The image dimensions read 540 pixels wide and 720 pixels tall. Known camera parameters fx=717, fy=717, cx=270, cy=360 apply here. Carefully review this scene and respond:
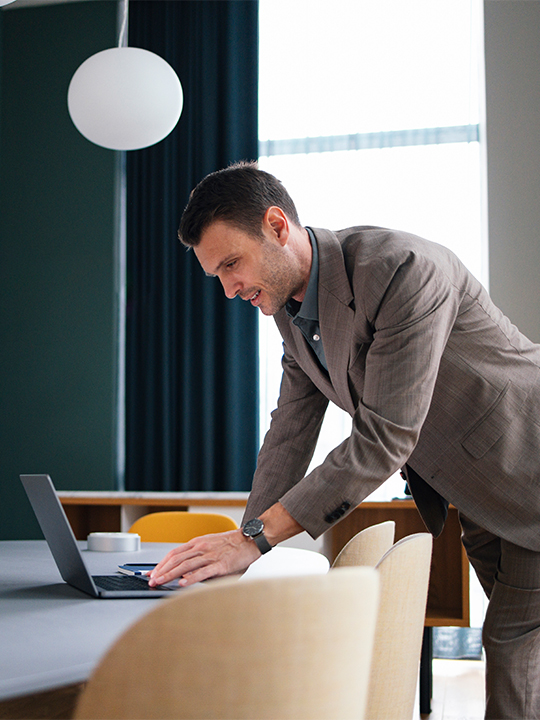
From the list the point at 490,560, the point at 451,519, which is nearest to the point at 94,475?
the point at 451,519

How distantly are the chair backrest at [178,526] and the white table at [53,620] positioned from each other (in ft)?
3.18

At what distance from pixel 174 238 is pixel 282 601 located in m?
3.89

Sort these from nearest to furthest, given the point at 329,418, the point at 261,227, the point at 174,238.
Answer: the point at 261,227 → the point at 329,418 → the point at 174,238

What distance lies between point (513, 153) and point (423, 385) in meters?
3.06

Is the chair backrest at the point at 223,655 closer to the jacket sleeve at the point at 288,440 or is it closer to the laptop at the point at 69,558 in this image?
the laptop at the point at 69,558

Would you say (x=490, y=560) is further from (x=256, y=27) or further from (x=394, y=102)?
(x=256, y=27)

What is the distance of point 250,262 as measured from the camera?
1507mm

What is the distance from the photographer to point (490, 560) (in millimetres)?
1601

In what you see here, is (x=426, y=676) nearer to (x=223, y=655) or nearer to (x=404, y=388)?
(x=404, y=388)

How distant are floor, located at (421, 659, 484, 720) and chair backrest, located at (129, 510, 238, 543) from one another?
1.14m

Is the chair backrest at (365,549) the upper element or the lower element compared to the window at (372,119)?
lower

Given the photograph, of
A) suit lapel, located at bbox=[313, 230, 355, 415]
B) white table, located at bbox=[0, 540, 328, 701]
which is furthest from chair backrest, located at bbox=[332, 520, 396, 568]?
suit lapel, located at bbox=[313, 230, 355, 415]

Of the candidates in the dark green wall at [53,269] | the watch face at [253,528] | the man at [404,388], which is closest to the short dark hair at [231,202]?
the man at [404,388]

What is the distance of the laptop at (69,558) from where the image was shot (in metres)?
1.11
